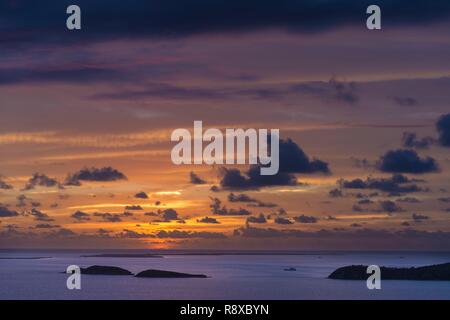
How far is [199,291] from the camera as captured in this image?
162 metres

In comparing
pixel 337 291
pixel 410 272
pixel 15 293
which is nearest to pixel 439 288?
pixel 410 272

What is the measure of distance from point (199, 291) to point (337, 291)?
1186 inches

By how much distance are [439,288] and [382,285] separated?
1922 centimetres

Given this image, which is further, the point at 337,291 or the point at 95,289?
the point at 95,289
